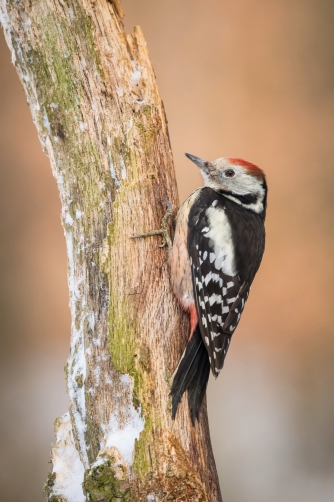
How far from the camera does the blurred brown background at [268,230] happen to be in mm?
3443

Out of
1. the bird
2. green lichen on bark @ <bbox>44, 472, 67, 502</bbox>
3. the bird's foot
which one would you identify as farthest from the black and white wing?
green lichen on bark @ <bbox>44, 472, 67, 502</bbox>

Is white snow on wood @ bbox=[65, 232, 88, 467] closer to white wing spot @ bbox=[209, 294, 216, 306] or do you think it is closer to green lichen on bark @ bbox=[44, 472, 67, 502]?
green lichen on bark @ bbox=[44, 472, 67, 502]

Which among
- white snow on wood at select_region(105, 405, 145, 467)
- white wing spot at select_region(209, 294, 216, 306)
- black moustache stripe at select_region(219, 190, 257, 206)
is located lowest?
white snow on wood at select_region(105, 405, 145, 467)

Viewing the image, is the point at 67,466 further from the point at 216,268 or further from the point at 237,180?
the point at 237,180

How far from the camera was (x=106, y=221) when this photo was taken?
1939mm

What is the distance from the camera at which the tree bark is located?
1845 mm

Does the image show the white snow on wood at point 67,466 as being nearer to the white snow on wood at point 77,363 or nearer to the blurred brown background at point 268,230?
the white snow on wood at point 77,363

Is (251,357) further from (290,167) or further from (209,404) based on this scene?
(290,167)

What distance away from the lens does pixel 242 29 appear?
11.6 ft

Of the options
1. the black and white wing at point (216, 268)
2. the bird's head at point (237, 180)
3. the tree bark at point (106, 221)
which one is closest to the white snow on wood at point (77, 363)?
the tree bark at point (106, 221)

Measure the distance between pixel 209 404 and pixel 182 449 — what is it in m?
1.74

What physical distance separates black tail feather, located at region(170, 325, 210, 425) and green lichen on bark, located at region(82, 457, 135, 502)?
0.26 m

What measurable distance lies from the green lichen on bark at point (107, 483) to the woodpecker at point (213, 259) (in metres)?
0.27

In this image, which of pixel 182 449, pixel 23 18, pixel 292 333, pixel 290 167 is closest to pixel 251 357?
pixel 292 333
